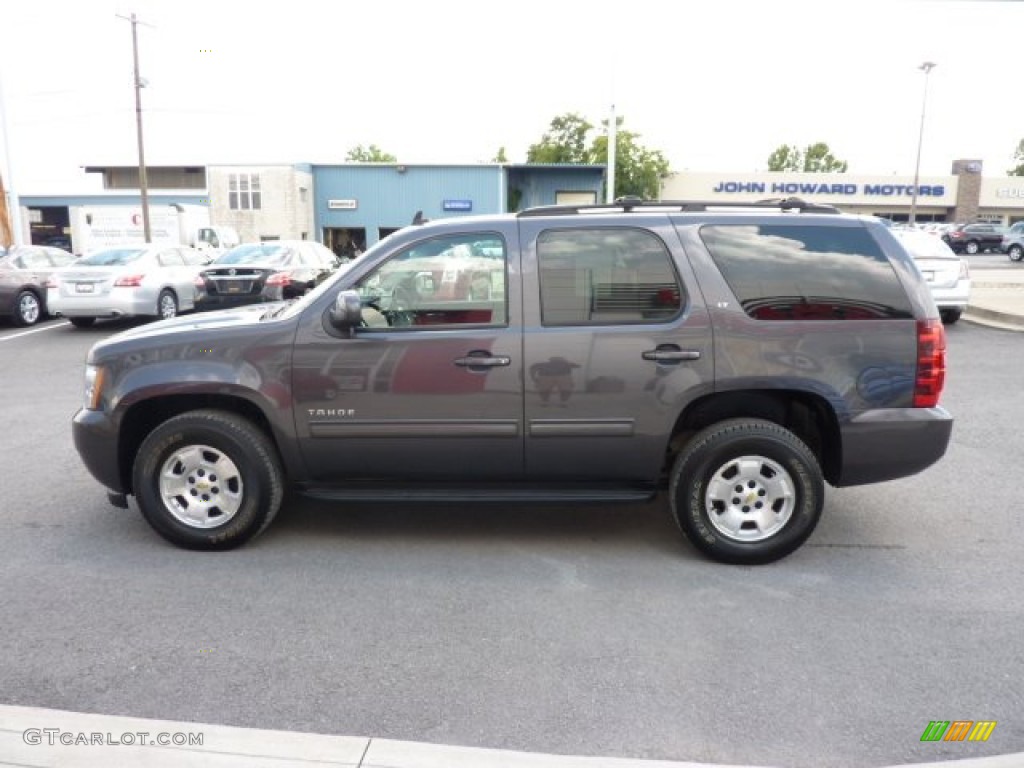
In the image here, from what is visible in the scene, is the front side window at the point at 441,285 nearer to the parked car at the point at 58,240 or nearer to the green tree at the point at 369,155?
the parked car at the point at 58,240

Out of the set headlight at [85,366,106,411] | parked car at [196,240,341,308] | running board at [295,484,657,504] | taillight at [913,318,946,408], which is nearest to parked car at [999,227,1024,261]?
parked car at [196,240,341,308]

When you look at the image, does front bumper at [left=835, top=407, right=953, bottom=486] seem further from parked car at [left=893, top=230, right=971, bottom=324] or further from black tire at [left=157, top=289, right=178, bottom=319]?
black tire at [left=157, top=289, right=178, bottom=319]

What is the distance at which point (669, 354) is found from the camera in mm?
4359

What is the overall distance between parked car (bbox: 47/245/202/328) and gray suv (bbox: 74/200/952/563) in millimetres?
10447

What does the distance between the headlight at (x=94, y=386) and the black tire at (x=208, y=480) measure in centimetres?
37

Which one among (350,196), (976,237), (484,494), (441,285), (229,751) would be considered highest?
(350,196)

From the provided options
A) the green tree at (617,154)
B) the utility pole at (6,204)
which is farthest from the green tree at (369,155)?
the utility pole at (6,204)

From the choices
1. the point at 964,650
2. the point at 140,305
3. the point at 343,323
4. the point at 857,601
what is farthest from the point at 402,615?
the point at 140,305

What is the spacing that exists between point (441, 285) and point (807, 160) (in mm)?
95474

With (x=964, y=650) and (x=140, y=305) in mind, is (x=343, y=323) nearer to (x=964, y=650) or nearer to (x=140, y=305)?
(x=964, y=650)

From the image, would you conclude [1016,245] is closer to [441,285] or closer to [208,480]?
[441,285]

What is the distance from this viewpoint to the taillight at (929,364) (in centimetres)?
439

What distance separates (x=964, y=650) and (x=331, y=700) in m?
2.65

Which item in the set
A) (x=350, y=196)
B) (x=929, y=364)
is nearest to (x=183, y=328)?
(x=929, y=364)
